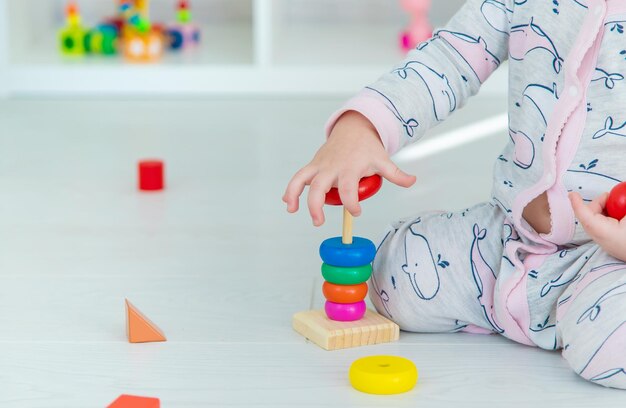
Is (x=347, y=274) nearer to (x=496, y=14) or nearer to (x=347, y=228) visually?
(x=347, y=228)

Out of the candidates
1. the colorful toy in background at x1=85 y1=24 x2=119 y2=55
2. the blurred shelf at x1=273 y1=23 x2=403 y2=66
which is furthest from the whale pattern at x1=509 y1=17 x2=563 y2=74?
the colorful toy in background at x1=85 y1=24 x2=119 y2=55

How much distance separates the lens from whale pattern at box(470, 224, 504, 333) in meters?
0.87

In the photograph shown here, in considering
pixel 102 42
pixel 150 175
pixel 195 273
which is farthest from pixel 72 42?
pixel 195 273

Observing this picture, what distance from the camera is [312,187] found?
2.61ft

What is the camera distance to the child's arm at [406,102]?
80 cm

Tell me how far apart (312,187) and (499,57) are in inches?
9.3

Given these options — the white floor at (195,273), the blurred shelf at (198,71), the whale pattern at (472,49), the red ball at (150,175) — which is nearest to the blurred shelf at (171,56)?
the blurred shelf at (198,71)

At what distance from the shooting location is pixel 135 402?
71cm

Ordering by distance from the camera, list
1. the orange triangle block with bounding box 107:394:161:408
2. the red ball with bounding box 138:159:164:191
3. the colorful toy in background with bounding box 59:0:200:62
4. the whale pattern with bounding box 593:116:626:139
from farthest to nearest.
A: the colorful toy in background with bounding box 59:0:200:62 → the red ball with bounding box 138:159:164:191 → the whale pattern with bounding box 593:116:626:139 → the orange triangle block with bounding box 107:394:161:408

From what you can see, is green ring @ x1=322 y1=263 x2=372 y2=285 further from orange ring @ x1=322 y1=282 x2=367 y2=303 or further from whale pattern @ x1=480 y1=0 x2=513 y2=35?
whale pattern @ x1=480 y1=0 x2=513 y2=35

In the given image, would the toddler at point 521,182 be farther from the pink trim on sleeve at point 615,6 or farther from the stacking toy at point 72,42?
the stacking toy at point 72,42

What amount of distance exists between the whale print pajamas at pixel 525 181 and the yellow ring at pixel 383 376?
0.40 feet

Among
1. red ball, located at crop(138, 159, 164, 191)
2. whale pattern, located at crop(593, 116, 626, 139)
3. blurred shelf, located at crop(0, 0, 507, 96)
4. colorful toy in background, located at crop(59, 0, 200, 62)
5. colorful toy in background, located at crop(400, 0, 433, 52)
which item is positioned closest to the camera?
whale pattern, located at crop(593, 116, 626, 139)

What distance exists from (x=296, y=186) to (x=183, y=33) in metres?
1.53
